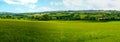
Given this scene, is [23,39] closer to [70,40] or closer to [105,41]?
[70,40]

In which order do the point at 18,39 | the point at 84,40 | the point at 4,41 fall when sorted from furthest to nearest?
the point at 84,40
the point at 18,39
the point at 4,41

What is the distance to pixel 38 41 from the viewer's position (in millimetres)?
33062

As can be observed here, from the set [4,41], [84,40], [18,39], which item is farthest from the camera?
[84,40]

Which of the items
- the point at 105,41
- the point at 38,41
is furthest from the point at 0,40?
the point at 105,41

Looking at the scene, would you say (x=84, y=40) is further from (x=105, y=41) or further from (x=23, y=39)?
(x=23, y=39)

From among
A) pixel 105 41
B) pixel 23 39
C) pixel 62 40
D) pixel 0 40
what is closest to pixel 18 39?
pixel 23 39

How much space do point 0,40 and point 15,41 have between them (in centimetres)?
195

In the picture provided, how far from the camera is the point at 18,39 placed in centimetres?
3338

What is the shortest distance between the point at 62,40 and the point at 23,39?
18.7 ft

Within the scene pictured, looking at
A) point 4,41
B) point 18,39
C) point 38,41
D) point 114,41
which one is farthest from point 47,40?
point 114,41

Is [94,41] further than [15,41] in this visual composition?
Yes

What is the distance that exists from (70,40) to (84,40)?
2.22 m

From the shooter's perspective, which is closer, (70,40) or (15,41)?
(15,41)

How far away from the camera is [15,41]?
104 ft
